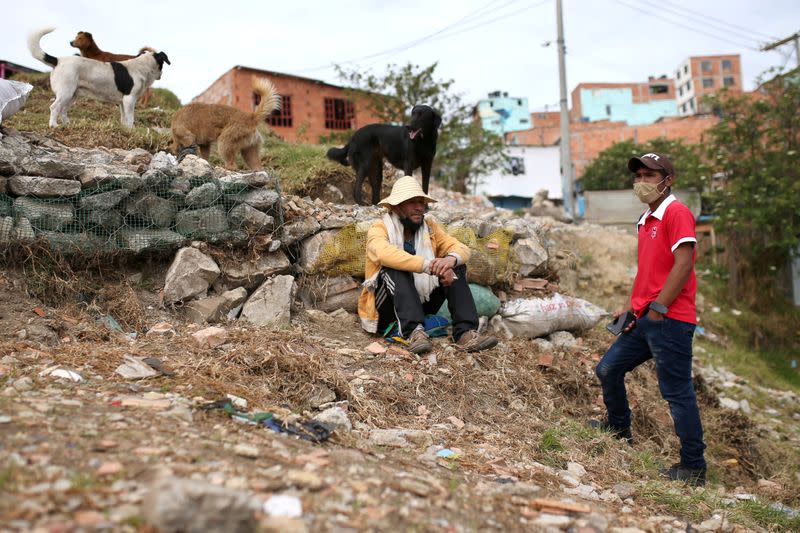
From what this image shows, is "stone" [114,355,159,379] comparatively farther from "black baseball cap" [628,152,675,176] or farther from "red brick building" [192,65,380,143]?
"red brick building" [192,65,380,143]

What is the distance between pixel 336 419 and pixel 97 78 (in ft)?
20.8

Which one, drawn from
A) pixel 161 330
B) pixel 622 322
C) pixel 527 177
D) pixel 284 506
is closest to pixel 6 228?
pixel 161 330

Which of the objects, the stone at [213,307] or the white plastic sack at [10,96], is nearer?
the stone at [213,307]

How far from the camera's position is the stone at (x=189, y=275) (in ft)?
15.8

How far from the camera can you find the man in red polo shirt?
3.34 meters

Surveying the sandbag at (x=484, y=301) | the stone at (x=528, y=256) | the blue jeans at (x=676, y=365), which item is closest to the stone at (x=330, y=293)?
the sandbag at (x=484, y=301)

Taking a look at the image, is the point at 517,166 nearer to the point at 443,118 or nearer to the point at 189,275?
the point at 443,118

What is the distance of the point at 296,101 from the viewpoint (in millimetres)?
21984

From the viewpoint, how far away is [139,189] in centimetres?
497

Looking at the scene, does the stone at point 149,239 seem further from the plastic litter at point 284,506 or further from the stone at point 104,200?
the plastic litter at point 284,506

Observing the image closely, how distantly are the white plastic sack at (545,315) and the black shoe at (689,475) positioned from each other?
2.04 m

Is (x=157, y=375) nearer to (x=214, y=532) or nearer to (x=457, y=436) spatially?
(x=457, y=436)

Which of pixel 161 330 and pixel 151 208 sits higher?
pixel 151 208

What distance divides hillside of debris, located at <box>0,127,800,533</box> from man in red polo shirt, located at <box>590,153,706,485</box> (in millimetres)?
363
